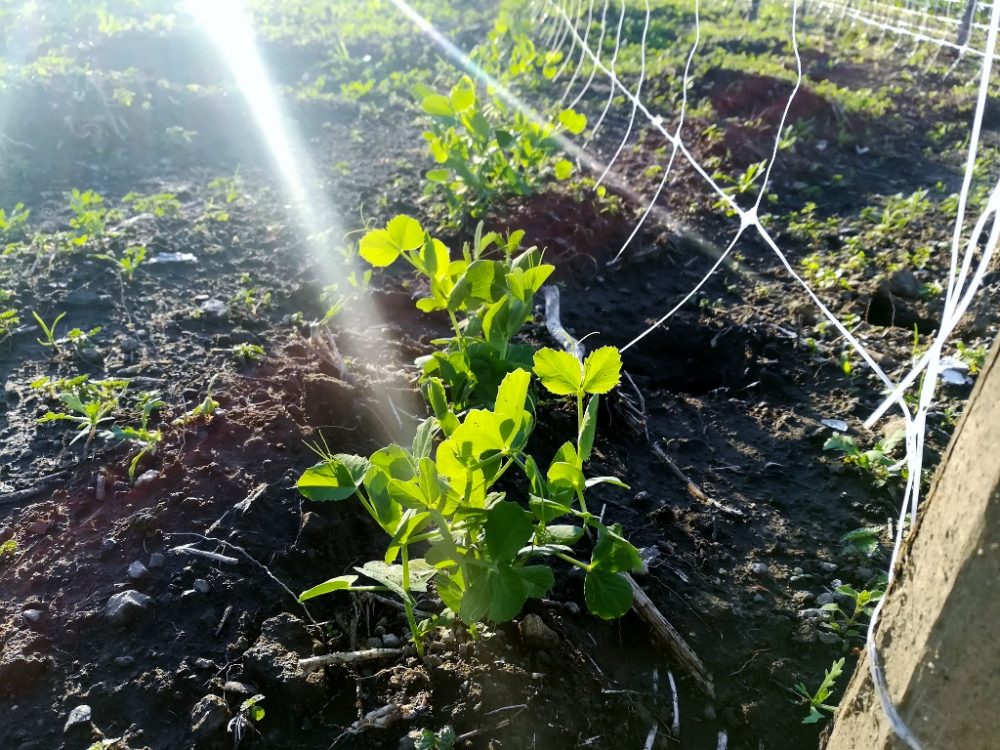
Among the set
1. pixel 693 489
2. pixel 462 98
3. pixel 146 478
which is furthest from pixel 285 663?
pixel 462 98

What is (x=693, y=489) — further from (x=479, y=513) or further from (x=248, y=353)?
(x=248, y=353)

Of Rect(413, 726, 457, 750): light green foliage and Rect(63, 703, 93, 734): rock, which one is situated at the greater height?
Rect(413, 726, 457, 750): light green foliage

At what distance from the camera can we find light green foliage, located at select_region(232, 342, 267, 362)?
2.60 metres

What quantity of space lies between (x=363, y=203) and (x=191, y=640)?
2942mm

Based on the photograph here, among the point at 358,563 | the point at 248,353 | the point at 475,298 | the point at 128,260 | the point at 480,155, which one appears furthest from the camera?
the point at 480,155

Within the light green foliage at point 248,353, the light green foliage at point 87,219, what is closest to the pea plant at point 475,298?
the light green foliage at point 248,353

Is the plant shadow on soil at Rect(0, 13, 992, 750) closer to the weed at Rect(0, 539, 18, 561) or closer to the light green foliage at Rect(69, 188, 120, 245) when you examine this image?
the weed at Rect(0, 539, 18, 561)

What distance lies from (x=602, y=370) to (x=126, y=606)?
1.14 meters

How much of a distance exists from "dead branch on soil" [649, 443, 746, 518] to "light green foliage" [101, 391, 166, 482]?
142 centimetres

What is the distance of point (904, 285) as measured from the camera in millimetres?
3070

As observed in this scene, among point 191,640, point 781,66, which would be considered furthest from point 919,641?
point 781,66

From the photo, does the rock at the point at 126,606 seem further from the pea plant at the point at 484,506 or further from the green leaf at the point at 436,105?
the green leaf at the point at 436,105

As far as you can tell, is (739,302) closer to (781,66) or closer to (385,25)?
(781,66)

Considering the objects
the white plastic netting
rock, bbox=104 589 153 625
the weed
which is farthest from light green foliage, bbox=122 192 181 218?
rock, bbox=104 589 153 625
